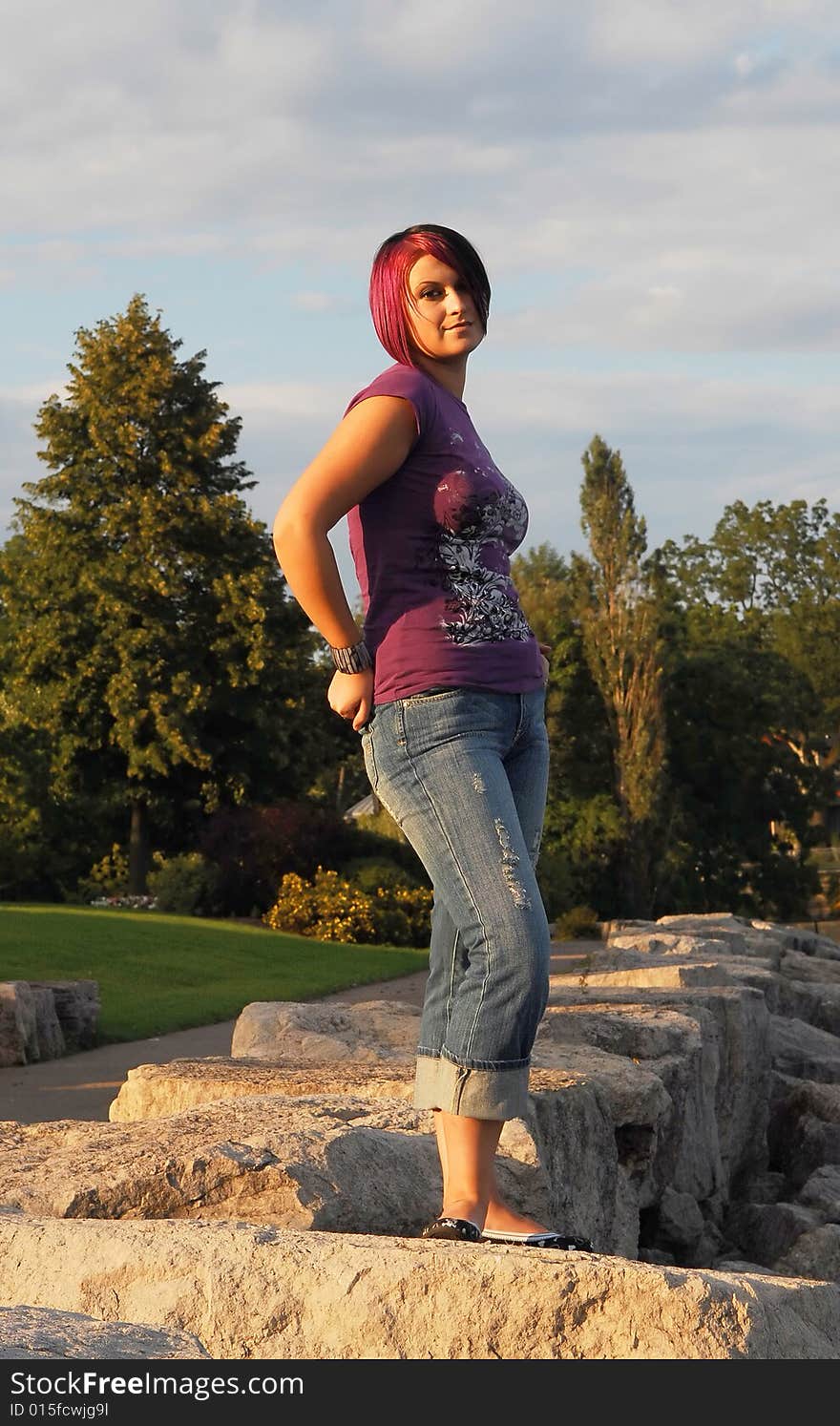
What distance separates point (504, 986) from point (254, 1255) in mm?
896

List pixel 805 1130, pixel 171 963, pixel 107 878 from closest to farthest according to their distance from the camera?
pixel 805 1130
pixel 171 963
pixel 107 878

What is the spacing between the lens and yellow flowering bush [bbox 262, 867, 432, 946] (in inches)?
857

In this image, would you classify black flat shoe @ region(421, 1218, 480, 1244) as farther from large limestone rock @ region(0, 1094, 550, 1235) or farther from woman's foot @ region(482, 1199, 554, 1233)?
large limestone rock @ region(0, 1094, 550, 1235)

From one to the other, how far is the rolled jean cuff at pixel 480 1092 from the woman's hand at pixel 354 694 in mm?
776

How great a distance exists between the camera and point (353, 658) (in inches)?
141

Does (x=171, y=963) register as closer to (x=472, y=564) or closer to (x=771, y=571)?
(x=472, y=564)

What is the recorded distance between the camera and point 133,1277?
109 inches

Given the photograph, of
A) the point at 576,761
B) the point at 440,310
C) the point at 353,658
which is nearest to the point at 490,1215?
the point at 353,658

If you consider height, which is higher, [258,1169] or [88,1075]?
[258,1169]

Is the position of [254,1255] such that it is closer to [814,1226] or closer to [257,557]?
[814,1226]

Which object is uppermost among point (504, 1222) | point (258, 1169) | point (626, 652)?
point (626, 652)

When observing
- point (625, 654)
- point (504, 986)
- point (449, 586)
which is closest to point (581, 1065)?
point (504, 986)

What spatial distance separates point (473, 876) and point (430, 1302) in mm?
1002

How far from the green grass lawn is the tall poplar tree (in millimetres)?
11772
